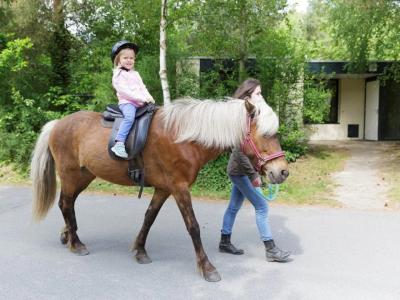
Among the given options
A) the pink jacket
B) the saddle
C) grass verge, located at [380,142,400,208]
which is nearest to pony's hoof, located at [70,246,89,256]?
the saddle

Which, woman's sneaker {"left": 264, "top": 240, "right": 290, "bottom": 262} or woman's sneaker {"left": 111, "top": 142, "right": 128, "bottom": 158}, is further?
woman's sneaker {"left": 264, "top": 240, "right": 290, "bottom": 262}

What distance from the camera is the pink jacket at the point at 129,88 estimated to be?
4.57m

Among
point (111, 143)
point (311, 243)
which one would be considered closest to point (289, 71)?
point (311, 243)

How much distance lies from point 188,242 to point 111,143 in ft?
5.45

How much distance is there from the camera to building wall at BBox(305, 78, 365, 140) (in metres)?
17.9

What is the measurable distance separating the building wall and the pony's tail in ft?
46.6

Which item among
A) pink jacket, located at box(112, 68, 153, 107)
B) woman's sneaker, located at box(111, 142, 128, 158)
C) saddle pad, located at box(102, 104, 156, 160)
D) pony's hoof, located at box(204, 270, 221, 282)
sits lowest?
pony's hoof, located at box(204, 270, 221, 282)

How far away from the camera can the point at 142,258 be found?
4.71 meters

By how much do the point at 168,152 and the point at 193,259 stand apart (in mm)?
1260

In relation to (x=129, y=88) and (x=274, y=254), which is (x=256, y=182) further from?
(x=129, y=88)

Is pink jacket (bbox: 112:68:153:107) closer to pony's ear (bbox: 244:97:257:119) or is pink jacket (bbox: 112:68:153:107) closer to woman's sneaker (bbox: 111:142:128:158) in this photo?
woman's sneaker (bbox: 111:142:128:158)

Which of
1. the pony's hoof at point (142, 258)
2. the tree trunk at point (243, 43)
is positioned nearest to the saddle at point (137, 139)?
the pony's hoof at point (142, 258)

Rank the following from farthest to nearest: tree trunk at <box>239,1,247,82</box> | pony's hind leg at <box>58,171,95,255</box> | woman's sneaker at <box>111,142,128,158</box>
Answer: tree trunk at <box>239,1,247,82</box>, pony's hind leg at <box>58,171,95,255</box>, woman's sneaker at <box>111,142,128,158</box>

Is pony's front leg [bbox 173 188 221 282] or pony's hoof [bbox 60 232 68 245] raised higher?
pony's front leg [bbox 173 188 221 282]
